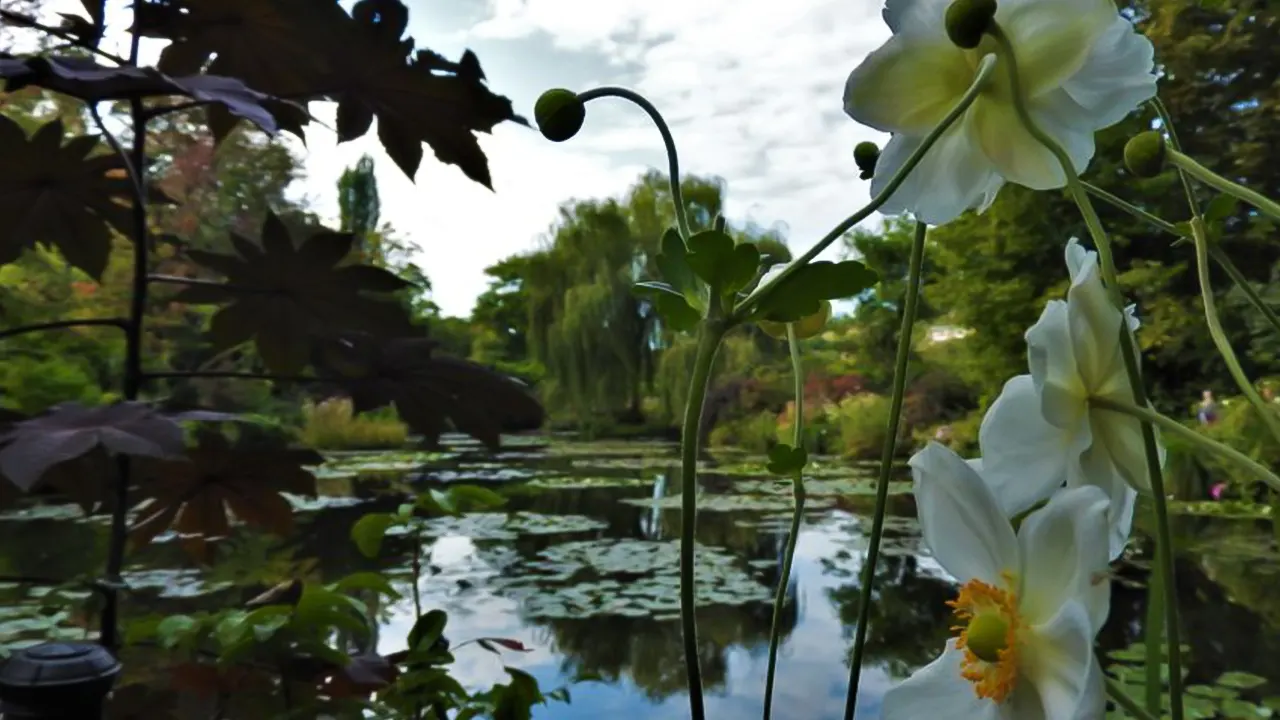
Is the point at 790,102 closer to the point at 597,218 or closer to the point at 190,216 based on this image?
the point at 190,216

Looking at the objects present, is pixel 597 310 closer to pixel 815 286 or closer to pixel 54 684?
pixel 54 684

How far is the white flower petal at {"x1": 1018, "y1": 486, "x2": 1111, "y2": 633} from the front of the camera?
18 centimetres

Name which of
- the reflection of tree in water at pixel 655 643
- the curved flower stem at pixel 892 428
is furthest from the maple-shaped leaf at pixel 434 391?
the reflection of tree in water at pixel 655 643

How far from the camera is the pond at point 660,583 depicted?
54.0 inches

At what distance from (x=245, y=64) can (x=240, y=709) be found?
445 millimetres

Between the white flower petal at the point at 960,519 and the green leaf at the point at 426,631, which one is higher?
the white flower petal at the point at 960,519

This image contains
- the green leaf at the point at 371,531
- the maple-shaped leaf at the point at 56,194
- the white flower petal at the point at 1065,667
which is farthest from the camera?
the green leaf at the point at 371,531

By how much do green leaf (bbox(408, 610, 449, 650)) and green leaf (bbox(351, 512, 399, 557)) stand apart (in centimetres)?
6

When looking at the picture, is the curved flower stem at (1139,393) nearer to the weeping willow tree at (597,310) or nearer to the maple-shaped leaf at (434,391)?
the maple-shaped leaf at (434,391)

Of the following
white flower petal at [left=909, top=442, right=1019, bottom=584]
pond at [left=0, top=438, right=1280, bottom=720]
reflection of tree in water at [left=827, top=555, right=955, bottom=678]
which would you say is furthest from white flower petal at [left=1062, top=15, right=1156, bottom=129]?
reflection of tree in water at [left=827, top=555, right=955, bottom=678]

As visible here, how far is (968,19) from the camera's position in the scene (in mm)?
207

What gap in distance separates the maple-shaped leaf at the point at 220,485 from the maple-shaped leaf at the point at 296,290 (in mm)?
77

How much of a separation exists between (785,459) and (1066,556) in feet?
0.51

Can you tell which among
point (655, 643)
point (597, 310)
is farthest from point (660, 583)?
point (597, 310)
